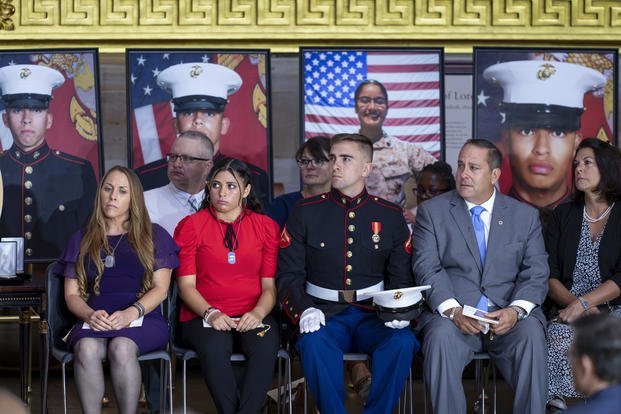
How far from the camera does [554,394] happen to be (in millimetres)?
4480

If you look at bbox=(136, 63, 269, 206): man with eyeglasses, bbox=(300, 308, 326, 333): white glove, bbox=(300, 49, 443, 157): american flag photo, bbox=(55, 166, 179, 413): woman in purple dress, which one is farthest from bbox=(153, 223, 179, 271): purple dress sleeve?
bbox=(300, 49, 443, 157): american flag photo

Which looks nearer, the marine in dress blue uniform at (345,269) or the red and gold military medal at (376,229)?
the marine in dress blue uniform at (345,269)

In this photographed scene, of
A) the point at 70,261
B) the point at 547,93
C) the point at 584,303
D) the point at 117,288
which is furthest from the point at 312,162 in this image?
the point at 547,93

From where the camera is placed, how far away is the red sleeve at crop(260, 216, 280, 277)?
14.9ft

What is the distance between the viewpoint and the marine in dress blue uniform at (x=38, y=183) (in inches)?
226

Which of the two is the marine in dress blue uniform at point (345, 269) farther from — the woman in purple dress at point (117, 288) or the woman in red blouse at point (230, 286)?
the woman in purple dress at point (117, 288)

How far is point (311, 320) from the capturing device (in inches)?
166

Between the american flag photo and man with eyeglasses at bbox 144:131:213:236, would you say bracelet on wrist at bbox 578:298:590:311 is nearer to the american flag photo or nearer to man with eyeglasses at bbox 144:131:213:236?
the american flag photo

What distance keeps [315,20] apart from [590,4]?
1694 millimetres

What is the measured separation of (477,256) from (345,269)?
0.61 m

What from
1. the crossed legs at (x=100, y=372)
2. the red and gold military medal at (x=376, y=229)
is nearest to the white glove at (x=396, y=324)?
the red and gold military medal at (x=376, y=229)

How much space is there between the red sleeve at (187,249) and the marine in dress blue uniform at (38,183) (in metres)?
1.46

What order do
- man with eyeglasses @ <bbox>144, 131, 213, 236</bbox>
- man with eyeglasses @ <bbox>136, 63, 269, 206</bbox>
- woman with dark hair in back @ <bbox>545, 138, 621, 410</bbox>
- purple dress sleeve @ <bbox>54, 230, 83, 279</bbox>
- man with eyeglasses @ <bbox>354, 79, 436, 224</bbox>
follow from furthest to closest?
man with eyeglasses @ <bbox>354, 79, 436, 224</bbox> < man with eyeglasses @ <bbox>136, 63, 269, 206</bbox> < man with eyeglasses @ <bbox>144, 131, 213, 236</bbox> < woman with dark hair in back @ <bbox>545, 138, 621, 410</bbox> < purple dress sleeve @ <bbox>54, 230, 83, 279</bbox>

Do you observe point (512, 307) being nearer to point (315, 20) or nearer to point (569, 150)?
point (569, 150)
